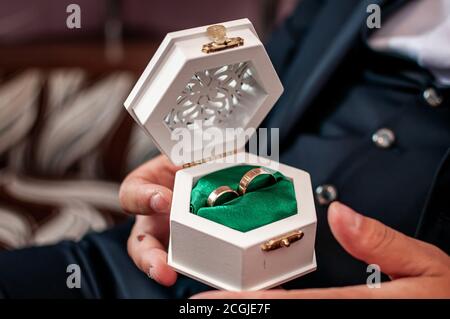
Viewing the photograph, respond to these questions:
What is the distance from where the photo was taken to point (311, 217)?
2.23 feet

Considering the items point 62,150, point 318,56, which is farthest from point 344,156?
point 62,150

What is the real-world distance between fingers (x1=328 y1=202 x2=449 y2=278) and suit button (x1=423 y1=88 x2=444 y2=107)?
0.29 meters

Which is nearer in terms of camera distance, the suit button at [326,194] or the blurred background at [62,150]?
the suit button at [326,194]

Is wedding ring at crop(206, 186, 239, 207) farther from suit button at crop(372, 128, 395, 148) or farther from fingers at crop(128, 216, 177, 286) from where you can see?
suit button at crop(372, 128, 395, 148)

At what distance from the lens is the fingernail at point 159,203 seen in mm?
735

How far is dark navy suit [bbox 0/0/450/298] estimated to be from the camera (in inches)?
33.2

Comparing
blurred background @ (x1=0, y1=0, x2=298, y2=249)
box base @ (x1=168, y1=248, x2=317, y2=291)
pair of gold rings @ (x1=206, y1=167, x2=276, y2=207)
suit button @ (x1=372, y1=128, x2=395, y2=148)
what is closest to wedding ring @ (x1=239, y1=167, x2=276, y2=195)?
pair of gold rings @ (x1=206, y1=167, x2=276, y2=207)

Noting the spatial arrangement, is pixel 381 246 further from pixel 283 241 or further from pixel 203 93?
pixel 203 93

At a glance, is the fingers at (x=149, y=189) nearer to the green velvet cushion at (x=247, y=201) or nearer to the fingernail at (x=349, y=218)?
the green velvet cushion at (x=247, y=201)

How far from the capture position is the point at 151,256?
735mm

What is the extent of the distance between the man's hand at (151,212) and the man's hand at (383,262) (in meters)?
0.10

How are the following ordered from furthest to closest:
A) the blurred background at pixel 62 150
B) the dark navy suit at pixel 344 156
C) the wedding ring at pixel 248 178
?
the blurred background at pixel 62 150
the dark navy suit at pixel 344 156
the wedding ring at pixel 248 178

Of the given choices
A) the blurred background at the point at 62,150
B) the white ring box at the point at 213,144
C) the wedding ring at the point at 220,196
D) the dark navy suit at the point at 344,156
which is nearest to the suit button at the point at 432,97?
the dark navy suit at the point at 344,156

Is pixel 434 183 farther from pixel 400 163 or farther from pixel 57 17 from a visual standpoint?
pixel 57 17
